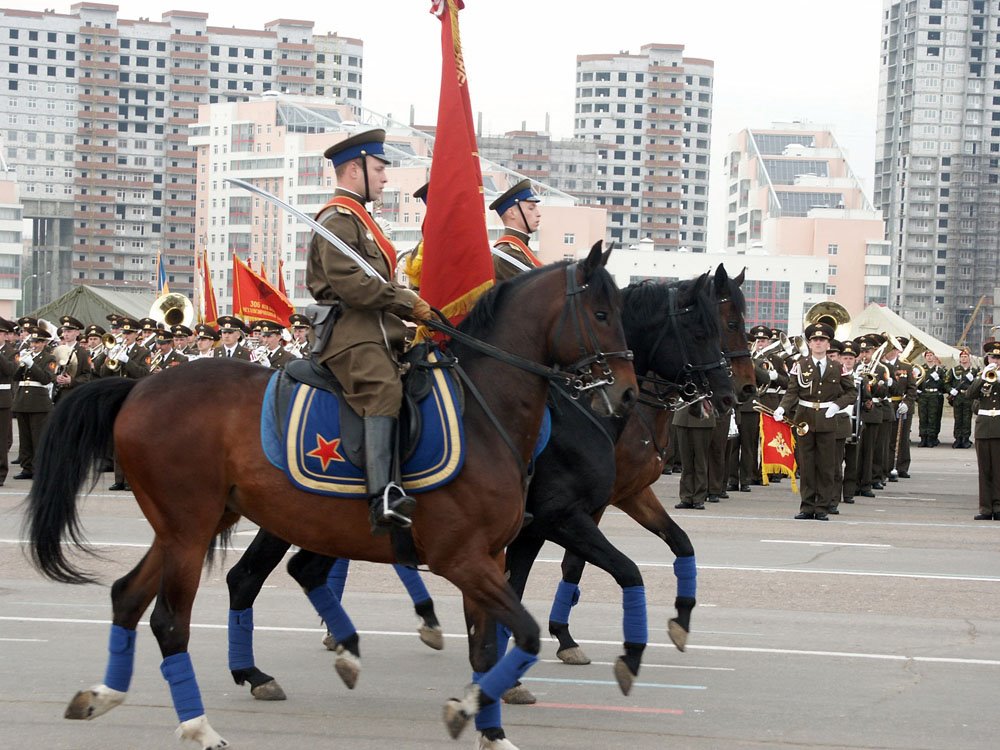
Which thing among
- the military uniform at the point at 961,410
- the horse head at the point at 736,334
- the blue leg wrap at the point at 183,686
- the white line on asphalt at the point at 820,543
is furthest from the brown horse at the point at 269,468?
the military uniform at the point at 961,410

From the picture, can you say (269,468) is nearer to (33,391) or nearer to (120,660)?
(120,660)

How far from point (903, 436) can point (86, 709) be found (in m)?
22.0

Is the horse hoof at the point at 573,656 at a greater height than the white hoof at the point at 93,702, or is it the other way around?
the white hoof at the point at 93,702

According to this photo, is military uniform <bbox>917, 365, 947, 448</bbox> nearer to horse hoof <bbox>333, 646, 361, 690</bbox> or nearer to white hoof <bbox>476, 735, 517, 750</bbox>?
Answer: horse hoof <bbox>333, 646, 361, 690</bbox>

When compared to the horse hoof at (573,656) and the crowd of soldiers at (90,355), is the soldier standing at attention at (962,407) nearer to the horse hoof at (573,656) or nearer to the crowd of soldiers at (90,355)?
the crowd of soldiers at (90,355)

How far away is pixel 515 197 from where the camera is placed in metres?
10.1

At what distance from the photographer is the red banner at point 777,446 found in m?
22.9

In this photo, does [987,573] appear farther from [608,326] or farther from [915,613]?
[608,326]

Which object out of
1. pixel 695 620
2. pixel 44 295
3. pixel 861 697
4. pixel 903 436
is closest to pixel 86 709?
pixel 861 697

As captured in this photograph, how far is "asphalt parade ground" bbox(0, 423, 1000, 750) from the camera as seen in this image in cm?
748

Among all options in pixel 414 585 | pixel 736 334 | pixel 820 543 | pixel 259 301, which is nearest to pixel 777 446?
pixel 820 543

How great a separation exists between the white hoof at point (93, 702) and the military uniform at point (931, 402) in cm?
3159

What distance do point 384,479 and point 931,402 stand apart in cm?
3298

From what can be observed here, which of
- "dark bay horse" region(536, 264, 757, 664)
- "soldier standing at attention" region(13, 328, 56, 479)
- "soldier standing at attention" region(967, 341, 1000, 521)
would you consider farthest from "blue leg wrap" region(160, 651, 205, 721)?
"soldier standing at attention" region(13, 328, 56, 479)
